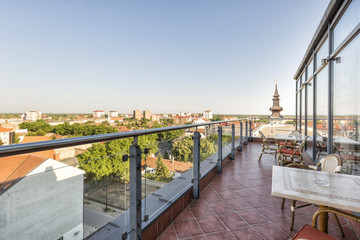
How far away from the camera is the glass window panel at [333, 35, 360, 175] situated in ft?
9.98

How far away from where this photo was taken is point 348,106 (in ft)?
11.1

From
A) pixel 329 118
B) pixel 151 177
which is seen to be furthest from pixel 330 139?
pixel 151 177

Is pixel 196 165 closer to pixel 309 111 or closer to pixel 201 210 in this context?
pixel 201 210

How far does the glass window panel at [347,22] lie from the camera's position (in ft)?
9.71

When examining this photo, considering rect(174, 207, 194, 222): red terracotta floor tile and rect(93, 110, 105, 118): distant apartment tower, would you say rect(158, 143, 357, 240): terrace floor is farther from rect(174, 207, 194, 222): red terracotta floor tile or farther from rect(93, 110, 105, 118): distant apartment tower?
rect(93, 110, 105, 118): distant apartment tower

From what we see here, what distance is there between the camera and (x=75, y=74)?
49188 millimetres

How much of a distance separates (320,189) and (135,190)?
5.51 ft

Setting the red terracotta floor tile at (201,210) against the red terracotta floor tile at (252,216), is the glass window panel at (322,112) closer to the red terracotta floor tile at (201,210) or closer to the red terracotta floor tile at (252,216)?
the red terracotta floor tile at (252,216)

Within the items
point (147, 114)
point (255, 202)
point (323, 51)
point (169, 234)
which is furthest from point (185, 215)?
point (147, 114)

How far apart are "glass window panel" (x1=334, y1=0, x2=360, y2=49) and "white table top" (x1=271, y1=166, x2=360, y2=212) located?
2752mm

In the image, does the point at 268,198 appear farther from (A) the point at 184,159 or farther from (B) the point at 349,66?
(B) the point at 349,66

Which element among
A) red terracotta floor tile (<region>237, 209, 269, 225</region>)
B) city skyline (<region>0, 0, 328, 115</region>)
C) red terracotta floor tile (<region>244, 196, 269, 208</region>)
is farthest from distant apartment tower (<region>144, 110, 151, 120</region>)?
red terracotta floor tile (<region>237, 209, 269, 225</region>)

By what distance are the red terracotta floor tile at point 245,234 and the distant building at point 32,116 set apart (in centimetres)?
5939

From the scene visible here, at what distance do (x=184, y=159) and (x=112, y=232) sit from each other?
4.83ft
